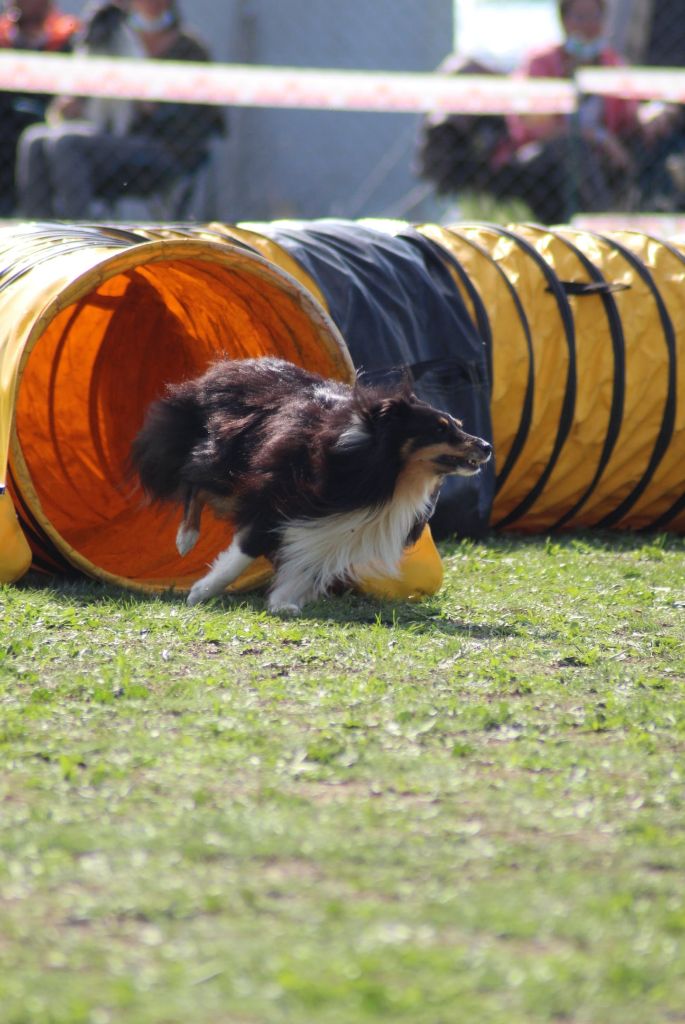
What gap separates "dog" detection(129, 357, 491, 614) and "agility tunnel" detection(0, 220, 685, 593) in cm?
44

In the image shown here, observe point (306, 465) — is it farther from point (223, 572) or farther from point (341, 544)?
point (223, 572)

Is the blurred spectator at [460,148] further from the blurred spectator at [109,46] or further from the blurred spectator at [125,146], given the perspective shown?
the blurred spectator at [109,46]

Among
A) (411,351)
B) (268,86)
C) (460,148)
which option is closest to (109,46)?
(268,86)

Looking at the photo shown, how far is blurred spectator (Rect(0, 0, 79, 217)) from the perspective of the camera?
11.6m

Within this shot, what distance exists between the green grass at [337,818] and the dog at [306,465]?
324mm

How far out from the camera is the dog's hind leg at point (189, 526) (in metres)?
5.89

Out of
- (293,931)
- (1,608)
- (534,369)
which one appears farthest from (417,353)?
(293,931)

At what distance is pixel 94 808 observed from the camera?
3152mm

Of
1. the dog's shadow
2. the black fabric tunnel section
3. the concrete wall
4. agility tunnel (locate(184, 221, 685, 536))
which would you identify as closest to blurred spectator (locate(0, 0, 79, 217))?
the concrete wall

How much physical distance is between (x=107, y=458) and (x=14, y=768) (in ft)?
11.7

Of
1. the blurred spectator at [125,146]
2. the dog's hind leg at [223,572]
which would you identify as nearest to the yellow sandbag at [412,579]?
the dog's hind leg at [223,572]

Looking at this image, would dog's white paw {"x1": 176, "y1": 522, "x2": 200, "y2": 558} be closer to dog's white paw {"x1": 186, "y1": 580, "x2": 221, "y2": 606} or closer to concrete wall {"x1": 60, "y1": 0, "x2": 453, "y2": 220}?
dog's white paw {"x1": 186, "y1": 580, "x2": 221, "y2": 606}

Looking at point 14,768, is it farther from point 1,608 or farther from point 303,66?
point 303,66

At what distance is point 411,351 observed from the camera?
6.81 meters
